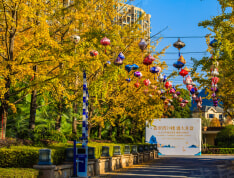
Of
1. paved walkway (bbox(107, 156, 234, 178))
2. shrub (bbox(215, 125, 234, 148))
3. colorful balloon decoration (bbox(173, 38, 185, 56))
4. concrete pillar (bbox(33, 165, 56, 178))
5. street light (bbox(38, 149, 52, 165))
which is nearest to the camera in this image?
concrete pillar (bbox(33, 165, 56, 178))

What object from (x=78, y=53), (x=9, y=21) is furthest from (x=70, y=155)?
(x=9, y=21)

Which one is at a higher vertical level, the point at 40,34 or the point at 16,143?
the point at 40,34

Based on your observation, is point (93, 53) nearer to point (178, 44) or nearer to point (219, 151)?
point (178, 44)

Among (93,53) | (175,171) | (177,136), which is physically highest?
(93,53)

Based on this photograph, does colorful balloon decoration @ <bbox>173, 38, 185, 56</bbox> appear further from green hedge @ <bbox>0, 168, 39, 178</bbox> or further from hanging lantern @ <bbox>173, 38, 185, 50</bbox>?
green hedge @ <bbox>0, 168, 39, 178</bbox>

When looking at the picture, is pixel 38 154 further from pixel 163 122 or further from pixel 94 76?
pixel 163 122

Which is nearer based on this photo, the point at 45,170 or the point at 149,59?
the point at 45,170

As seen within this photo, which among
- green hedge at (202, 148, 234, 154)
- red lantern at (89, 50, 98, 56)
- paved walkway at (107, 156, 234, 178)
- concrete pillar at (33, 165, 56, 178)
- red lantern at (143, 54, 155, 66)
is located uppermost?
red lantern at (89, 50, 98, 56)

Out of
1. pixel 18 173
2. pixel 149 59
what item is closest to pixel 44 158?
pixel 18 173

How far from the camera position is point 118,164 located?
65.4ft

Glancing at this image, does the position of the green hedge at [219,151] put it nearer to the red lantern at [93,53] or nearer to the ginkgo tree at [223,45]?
the ginkgo tree at [223,45]

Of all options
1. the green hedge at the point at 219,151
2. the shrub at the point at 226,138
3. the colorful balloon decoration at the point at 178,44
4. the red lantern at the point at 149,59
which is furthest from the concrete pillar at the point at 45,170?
the shrub at the point at 226,138

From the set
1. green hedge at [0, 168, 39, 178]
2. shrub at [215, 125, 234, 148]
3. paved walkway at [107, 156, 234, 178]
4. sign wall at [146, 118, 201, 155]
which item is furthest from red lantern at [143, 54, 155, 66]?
shrub at [215, 125, 234, 148]

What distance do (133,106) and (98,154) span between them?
962 cm
